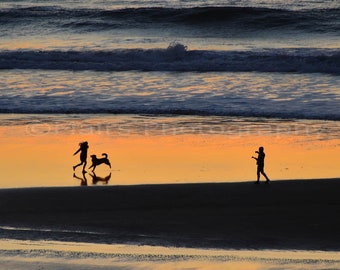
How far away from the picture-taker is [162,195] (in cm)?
1576

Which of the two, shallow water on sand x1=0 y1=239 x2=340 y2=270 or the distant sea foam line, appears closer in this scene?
shallow water on sand x1=0 y1=239 x2=340 y2=270

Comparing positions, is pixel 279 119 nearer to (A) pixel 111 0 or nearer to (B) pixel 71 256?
(B) pixel 71 256

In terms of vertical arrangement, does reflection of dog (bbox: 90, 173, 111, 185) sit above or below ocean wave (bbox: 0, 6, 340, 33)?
below

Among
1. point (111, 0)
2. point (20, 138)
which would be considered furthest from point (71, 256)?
point (111, 0)

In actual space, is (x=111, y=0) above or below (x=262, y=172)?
above

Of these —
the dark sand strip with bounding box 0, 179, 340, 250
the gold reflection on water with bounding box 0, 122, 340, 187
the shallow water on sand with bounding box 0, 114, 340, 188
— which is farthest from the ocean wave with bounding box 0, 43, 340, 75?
the dark sand strip with bounding box 0, 179, 340, 250

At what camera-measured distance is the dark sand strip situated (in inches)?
535

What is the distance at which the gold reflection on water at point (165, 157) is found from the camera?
1711 cm

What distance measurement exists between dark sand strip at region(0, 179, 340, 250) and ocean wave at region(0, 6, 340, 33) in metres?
26.9

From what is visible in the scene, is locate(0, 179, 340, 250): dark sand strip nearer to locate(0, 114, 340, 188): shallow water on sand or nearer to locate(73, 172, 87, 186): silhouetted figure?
locate(73, 172, 87, 186): silhouetted figure

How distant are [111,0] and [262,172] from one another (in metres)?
35.3

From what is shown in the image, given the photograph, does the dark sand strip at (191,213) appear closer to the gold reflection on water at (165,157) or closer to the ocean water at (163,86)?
the ocean water at (163,86)

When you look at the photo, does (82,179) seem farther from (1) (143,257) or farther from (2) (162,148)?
(1) (143,257)

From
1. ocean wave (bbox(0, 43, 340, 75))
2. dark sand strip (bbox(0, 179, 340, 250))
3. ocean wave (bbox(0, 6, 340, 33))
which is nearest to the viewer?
dark sand strip (bbox(0, 179, 340, 250))
